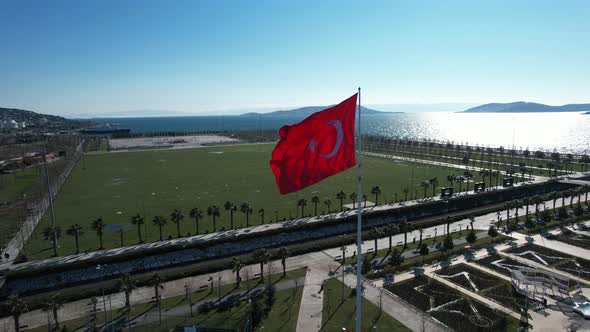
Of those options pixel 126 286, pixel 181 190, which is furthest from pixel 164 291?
pixel 181 190

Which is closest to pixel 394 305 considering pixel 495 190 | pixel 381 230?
pixel 381 230

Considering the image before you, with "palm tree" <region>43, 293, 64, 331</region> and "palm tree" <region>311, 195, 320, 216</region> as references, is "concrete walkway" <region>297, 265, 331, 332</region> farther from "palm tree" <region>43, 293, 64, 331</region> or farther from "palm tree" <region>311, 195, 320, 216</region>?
"palm tree" <region>43, 293, 64, 331</region>

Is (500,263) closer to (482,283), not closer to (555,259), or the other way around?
(482,283)

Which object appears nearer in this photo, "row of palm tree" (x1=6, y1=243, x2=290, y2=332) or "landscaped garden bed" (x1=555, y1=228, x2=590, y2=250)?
"row of palm tree" (x1=6, y1=243, x2=290, y2=332)

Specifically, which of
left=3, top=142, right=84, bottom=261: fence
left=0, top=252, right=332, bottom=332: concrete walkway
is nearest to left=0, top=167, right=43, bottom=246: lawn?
left=3, top=142, right=84, bottom=261: fence

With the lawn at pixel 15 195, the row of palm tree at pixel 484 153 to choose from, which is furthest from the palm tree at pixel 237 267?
the row of palm tree at pixel 484 153

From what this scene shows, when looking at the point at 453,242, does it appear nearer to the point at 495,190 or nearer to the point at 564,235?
the point at 564,235
